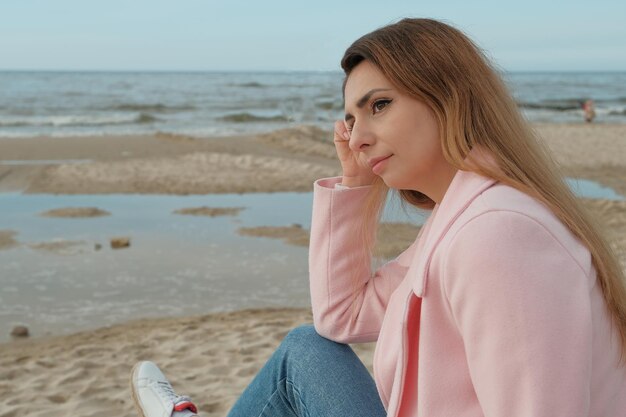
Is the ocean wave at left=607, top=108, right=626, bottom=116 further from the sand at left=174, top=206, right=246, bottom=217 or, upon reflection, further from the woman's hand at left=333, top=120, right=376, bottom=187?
the woman's hand at left=333, top=120, right=376, bottom=187

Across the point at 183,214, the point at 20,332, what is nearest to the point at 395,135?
the point at 20,332

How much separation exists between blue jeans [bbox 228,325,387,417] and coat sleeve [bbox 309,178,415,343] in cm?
7

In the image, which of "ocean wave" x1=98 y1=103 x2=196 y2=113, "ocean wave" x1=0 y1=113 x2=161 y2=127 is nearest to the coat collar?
"ocean wave" x1=0 y1=113 x2=161 y2=127

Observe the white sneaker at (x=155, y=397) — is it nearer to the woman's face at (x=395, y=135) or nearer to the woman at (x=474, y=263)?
the woman at (x=474, y=263)

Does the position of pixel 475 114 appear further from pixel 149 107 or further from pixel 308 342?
pixel 149 107

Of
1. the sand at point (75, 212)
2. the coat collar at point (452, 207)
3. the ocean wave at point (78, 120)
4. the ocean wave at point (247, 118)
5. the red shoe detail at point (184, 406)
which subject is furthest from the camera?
the ocean wave at point (247, 118)

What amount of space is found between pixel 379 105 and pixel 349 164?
1.96 feet

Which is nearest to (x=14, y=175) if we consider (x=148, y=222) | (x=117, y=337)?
(x=148, y=222)

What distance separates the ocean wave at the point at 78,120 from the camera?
20406 millimetres

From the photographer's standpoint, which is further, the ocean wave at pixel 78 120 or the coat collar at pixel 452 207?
the ocean wave at pixel 78 120

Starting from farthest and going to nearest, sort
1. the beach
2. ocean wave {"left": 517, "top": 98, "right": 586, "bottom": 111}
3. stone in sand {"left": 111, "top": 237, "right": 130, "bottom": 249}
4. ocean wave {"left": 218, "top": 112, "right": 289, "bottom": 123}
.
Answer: ocean wave {"left": 517, "top": 98, "right": 586, "bottom": 111} < ocean wave {"left": 218, "top": 112, "right": 289, "bottom": 123} < stone in sand {"left": 111, "top": 237, "right": 130, "bottom": 249} < the beach

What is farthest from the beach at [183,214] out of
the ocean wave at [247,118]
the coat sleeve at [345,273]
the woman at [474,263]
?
the ocean wave at [247,118]

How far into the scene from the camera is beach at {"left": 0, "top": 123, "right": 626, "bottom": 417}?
3891 millimetres

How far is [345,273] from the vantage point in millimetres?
2281
